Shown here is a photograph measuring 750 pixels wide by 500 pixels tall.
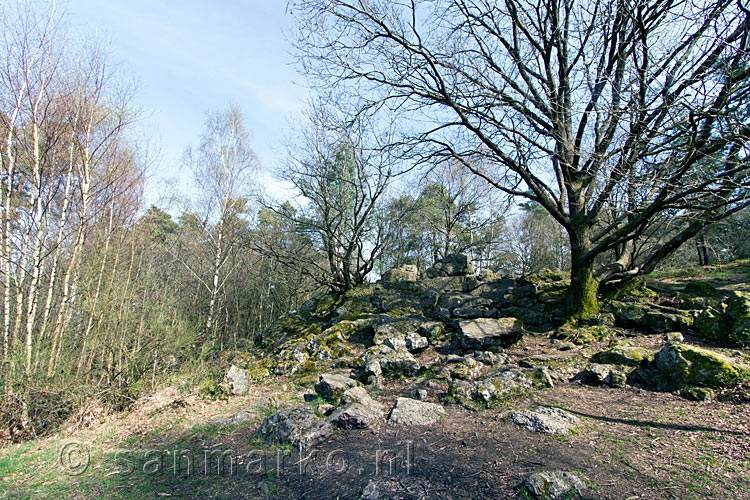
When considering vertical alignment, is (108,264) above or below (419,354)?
above

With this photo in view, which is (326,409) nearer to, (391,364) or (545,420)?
(391,364)

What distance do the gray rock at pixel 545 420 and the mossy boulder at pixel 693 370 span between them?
1.59m

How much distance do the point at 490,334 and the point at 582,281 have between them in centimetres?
226

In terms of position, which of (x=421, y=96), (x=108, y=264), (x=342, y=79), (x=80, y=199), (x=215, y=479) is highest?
(x=342, y=79)

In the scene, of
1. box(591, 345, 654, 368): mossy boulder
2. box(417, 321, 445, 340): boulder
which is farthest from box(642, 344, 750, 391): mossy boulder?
box(417, 321, 445, 340): boulder

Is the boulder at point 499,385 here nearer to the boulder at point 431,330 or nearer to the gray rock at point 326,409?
the gray rock at point 326,409

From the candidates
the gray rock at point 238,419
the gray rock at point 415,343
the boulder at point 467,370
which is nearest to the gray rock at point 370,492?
the gray rock at point 238,419

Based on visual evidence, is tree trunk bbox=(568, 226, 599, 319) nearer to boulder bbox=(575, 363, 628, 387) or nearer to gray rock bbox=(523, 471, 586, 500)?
boulder bbox=(575, 363, 628, 387)

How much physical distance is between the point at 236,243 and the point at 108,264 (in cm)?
663

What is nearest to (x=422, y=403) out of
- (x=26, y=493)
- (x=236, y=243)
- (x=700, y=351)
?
(x=700, y=351)

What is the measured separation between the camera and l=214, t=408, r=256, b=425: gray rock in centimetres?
503

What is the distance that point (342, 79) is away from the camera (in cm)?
736

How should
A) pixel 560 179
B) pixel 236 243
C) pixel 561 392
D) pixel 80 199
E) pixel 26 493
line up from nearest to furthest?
pixel 26 493 < pixel 561 392 < pixel 80 199 < pixel 560 179 < pixel 236 243

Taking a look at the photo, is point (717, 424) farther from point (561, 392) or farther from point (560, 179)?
point (560, 179)
